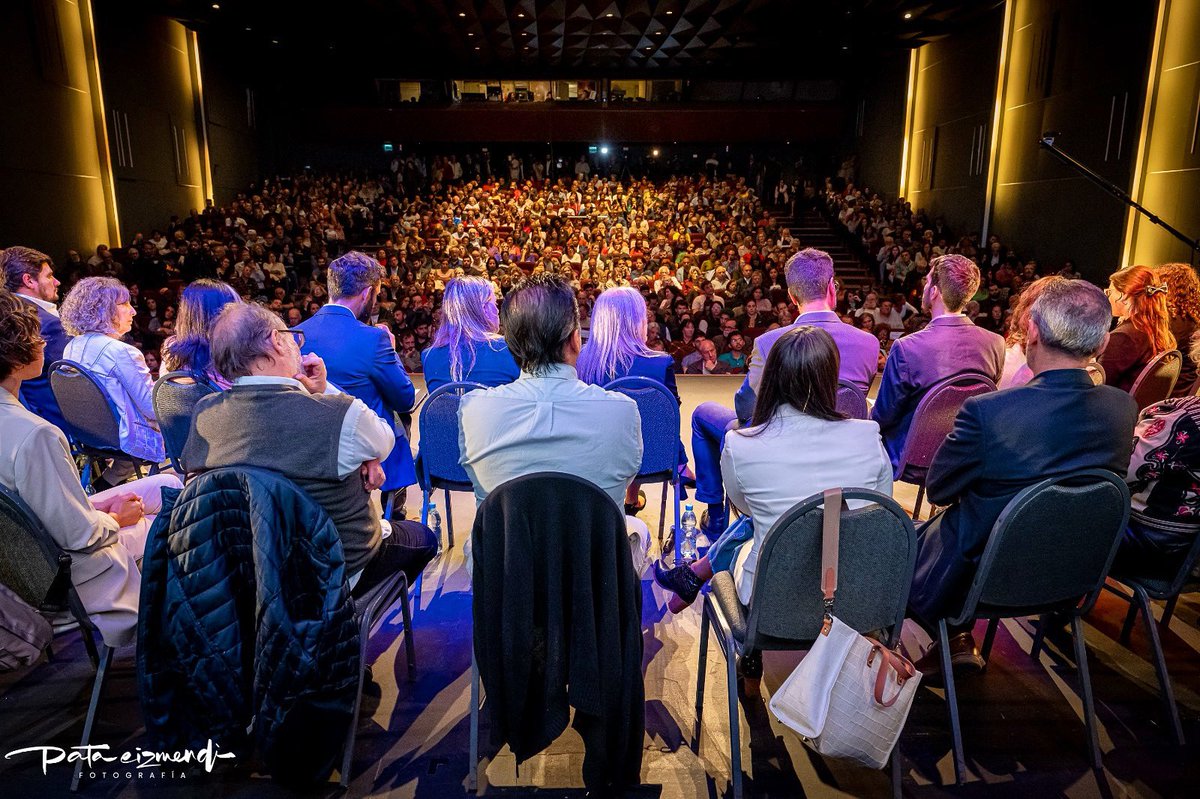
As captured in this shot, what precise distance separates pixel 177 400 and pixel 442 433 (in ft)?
3.05

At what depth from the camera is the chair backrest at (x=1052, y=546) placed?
5.12ft

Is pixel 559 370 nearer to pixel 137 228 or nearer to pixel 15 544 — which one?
pixel 15 544

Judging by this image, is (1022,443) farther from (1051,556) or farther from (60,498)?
(60,498)

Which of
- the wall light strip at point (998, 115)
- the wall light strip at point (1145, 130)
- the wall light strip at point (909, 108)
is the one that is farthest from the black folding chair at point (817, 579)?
the wall light strip at point (909, 108)

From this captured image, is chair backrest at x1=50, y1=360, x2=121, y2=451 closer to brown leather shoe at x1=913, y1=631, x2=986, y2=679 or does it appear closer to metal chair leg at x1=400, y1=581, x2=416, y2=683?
metal chair leg at x1=400, y1=581, x2=416, y2=683

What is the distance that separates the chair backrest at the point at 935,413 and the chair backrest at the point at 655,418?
0.90m

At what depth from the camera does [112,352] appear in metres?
2.96

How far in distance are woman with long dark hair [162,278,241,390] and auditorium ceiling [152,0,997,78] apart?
10329mm

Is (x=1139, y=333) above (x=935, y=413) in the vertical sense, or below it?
above

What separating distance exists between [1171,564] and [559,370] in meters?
1.82

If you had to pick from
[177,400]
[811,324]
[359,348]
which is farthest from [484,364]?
[811,324]

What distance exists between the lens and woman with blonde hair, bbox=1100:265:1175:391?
112 inches

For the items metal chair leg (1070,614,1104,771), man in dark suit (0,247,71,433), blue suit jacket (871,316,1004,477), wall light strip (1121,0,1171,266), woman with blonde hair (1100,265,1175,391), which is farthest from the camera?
wall light strip (1121,0,1171,266)

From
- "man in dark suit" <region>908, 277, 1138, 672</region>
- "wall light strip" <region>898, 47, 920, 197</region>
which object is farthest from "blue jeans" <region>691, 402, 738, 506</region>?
"wall light strip" <region>898, 47, 920, 197</region>
